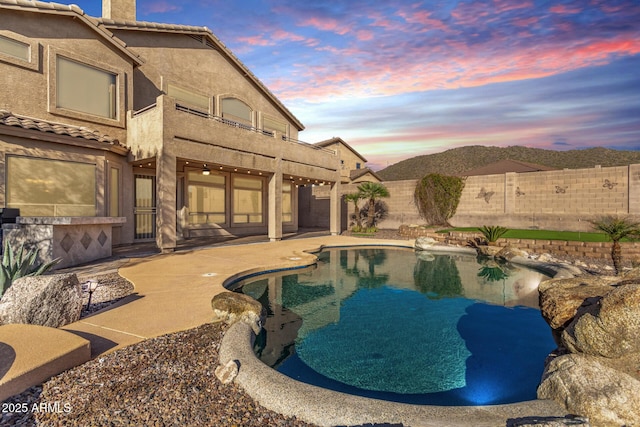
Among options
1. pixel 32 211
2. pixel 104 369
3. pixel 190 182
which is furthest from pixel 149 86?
pixel 104 369

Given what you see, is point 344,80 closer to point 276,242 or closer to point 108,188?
point 276,242

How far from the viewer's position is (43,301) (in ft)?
15.7

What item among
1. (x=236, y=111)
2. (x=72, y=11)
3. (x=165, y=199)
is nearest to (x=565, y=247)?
(x=165, y=199)

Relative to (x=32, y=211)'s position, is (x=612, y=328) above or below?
below

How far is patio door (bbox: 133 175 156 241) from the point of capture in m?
15.6

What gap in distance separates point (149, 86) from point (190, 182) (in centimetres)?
521

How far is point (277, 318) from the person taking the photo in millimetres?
6934

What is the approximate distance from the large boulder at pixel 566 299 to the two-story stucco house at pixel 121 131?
11.8 meters

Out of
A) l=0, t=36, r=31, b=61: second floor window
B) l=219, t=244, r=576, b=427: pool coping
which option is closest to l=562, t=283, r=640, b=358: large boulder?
l=219, t=244, r=576, b=427: pool coping

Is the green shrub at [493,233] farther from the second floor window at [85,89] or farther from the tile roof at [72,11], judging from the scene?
the tile roof at [72,11]

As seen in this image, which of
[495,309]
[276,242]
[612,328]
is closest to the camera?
[612,328]

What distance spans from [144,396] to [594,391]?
14.8ft

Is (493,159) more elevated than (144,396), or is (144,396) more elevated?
(493,159)

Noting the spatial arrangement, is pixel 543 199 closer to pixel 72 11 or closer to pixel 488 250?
A: pixel 488 250
